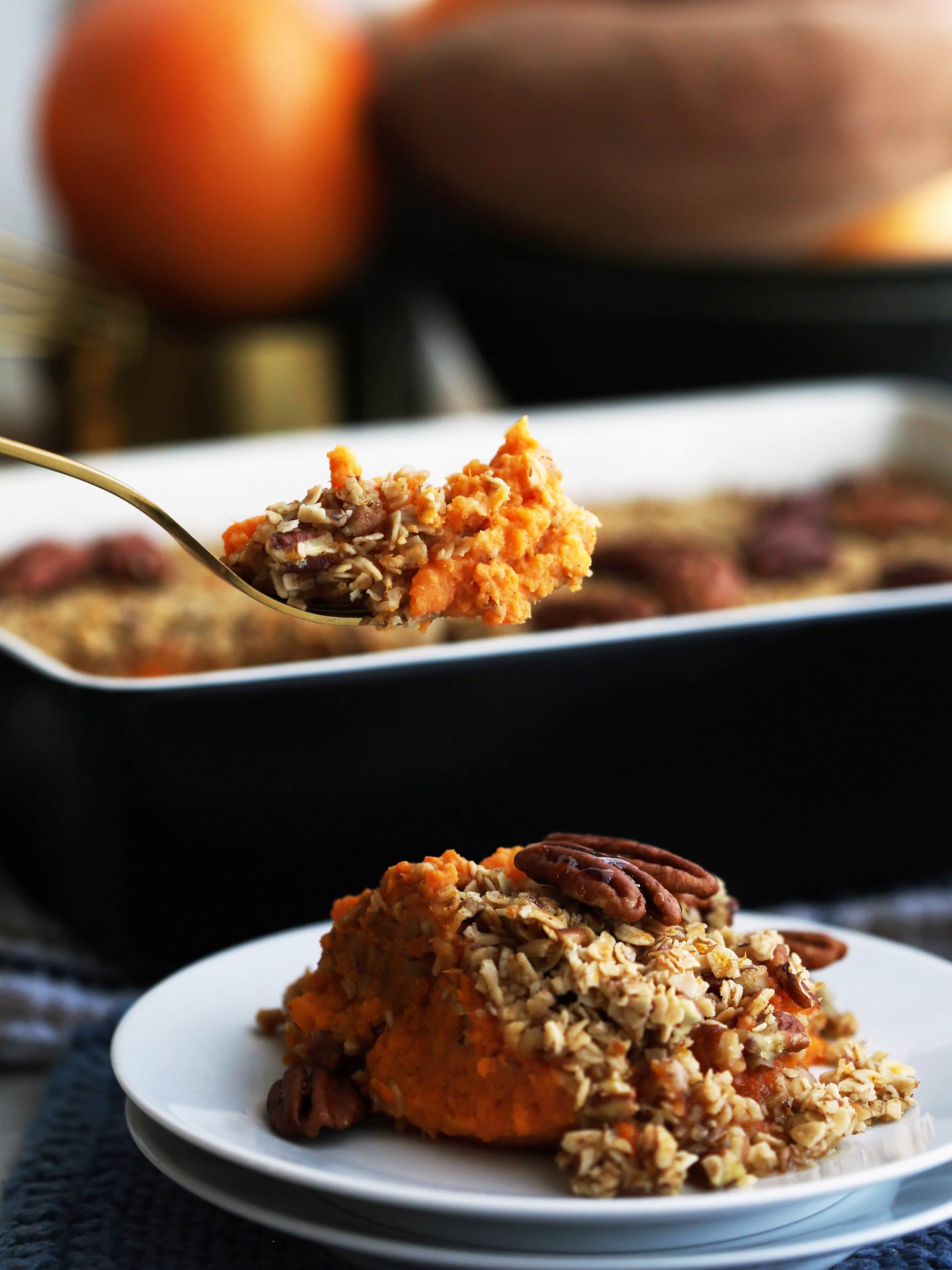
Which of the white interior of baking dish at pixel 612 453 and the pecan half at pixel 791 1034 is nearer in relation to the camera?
the pecan half at pixel 791 1034

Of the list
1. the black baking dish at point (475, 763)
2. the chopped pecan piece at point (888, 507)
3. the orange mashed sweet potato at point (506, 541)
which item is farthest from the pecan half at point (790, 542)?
the orange mashed sweet potato at point (506, 541)

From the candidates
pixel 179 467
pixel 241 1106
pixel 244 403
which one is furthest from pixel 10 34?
pixel 241 1106

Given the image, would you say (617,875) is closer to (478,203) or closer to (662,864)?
(662,864)

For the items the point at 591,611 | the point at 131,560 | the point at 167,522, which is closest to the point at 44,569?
the point at 131,560

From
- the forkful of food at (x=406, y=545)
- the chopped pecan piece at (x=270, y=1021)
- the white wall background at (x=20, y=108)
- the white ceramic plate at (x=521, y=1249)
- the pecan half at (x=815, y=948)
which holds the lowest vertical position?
the white ceramic plate at (x=521, y=1249)

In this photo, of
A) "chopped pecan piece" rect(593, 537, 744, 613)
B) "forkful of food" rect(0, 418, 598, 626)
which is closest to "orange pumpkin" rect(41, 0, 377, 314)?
"chopped pecan piece" rect(593, 537, 744, 613)

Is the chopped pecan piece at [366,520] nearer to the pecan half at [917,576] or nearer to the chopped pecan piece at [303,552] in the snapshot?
the chopped pecan piece at [303,552]
